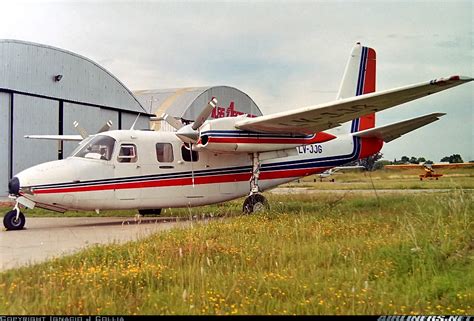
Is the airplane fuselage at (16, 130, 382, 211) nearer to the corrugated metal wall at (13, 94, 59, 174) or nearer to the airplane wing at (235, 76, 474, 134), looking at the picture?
the airplane wing at (235, 76, 474, 134)

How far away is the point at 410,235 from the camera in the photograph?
286 inches

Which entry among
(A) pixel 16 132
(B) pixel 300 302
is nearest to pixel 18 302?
(B) pixel 300 302

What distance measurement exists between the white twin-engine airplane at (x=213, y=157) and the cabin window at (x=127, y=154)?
26 mm

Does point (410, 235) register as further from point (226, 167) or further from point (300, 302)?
point (226, 167)

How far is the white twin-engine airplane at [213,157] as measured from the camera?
11734mm

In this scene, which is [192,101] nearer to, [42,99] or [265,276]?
[42,99]

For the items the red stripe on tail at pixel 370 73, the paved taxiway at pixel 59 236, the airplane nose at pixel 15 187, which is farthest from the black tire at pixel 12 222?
the red stripe on tail at pixel 370 73

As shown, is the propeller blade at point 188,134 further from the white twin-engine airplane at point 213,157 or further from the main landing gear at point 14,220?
the main landing gear at point 14,220

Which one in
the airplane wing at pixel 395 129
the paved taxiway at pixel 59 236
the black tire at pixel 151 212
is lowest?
the paved taxiway at pixel 59 236

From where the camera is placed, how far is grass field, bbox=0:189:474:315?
187 inches

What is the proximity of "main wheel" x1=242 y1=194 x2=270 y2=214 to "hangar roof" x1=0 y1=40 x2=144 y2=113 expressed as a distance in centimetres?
1059

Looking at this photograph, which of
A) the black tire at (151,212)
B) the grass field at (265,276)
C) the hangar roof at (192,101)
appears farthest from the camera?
the hangar roof at (192,101)

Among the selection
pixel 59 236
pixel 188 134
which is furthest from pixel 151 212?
pixel 59 236

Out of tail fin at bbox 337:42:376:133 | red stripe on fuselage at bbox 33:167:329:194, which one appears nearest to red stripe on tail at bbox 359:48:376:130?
tail fin at bbox 337:42:376:133
